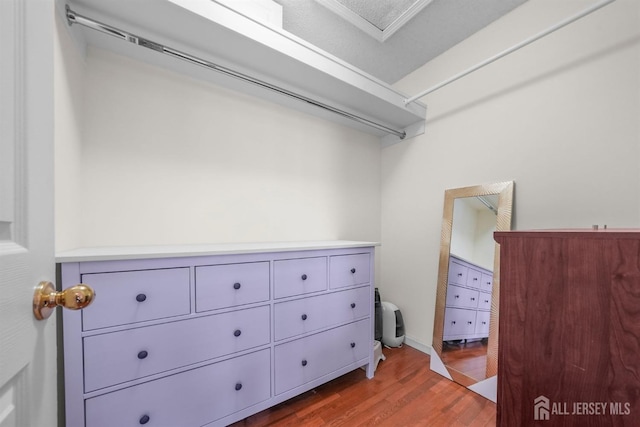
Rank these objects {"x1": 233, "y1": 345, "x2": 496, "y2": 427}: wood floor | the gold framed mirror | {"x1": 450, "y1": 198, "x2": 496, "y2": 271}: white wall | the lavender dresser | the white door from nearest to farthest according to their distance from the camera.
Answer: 1. the white door
2. the lavender dresser
3. {"x1": 233, "y1": 345, "x2": 496, "y2": 427}: wood floor
4. the gold framed mirror
5. {"x1": 450, "y1": 198, "x2": 496, "y2": 271}: white wall

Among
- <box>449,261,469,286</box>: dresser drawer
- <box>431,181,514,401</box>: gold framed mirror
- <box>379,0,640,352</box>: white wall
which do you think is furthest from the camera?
<box>449,261,469,286</box>: dresser drawer

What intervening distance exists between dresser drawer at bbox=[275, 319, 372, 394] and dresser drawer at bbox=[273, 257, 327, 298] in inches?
12.5

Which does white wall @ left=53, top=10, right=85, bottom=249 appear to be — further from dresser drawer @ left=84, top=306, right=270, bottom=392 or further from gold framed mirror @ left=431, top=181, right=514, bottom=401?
gold framed mirror @ left=431, top=181, right=514, bottom=401

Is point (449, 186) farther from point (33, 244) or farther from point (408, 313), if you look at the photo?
point (33, 244)

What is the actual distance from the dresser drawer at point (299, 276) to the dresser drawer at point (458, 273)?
1.08 meters

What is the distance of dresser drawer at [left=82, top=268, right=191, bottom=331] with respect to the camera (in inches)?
38.1

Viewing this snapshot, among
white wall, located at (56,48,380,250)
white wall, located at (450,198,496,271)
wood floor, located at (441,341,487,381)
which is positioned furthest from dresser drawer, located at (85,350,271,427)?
white wall, located at (450,198,496,271)

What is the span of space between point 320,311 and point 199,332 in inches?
28.8

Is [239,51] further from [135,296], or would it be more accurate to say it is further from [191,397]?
[191,397]

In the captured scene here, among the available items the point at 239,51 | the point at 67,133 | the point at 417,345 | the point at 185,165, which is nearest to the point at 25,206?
the point at 67,133

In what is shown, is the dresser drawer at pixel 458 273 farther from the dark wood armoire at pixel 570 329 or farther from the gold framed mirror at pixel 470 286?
the dark wood armoire at pixel 570 329

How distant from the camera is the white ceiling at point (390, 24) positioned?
63.9 inches

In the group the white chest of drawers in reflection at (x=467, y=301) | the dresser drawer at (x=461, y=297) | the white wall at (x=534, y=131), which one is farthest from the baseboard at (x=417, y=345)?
the dresser drawer at (x=461, y=297)

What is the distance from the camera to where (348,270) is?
1.72m
